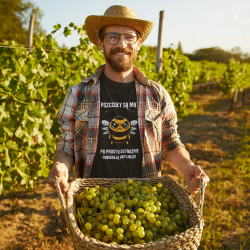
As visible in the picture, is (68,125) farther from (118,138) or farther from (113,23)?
(113,23)

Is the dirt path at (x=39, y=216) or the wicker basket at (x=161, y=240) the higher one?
the wicker basket at (x=161, y=240)

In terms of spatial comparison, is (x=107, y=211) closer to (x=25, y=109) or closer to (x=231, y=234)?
(x=25, y=109)

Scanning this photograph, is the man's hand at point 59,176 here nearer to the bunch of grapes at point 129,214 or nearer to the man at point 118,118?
the bunch of grapes at point 129,214

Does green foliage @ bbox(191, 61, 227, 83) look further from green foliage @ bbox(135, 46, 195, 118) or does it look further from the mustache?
the mustache

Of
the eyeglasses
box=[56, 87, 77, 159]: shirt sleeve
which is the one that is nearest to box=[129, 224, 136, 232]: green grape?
box=[56, 87, 77, 159]: shirt sleeve

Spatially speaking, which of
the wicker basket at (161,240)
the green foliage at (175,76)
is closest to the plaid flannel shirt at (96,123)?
the wicker basket at (161,240)

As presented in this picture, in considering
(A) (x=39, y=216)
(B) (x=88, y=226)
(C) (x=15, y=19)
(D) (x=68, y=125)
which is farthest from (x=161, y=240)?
(C) (x=15, y=19)

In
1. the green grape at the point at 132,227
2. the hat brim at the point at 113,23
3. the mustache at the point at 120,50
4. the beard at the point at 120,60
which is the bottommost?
the green grape at the point at 132,227

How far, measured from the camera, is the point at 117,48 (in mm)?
1815

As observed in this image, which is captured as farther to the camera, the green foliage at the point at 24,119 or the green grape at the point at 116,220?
the green foliage at the point at 24,119

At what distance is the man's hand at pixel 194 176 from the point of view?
1429 mm

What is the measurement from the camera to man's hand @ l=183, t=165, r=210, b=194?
1429 millimetres

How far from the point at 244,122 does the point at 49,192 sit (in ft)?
27.6

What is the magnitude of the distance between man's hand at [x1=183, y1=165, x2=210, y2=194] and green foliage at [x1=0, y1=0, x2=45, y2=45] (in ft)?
104
